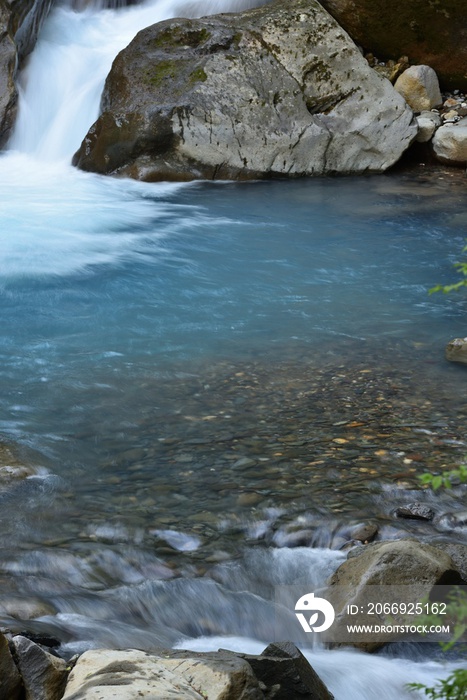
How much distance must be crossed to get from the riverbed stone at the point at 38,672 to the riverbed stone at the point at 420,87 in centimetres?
1195

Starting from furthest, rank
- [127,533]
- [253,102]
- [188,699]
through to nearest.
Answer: [253,102] → [127,533] → [188,699]

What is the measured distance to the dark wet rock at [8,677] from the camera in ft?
9.34

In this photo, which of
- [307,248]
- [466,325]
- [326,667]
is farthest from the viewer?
[307,248]

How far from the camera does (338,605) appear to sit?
3.77 m

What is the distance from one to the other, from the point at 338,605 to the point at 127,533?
43.8 inches

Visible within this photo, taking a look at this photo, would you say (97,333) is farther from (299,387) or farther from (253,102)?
(253,102)

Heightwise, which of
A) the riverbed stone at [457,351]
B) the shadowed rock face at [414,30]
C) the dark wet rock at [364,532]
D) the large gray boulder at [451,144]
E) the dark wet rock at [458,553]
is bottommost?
the dark wet rock at [364,532]

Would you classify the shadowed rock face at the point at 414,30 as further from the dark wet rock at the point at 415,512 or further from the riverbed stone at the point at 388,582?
the riverbed stone at the point at 388,582

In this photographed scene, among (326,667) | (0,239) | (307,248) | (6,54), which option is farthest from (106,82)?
(326,667)

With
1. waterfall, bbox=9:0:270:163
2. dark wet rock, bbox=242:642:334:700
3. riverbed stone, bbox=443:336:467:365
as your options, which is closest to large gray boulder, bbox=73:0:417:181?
waterfall, bbox=9:0:270:163

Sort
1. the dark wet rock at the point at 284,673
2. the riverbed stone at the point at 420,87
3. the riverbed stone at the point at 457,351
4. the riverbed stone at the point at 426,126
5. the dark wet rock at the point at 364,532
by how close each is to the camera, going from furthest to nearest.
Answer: the riverbed stone at the point at 420,87 < the riverbed stone at the point at 426,126 < the riverbed stone at the point at 457,351 < the dark wet rock at the point at 364,532 < the dark wet rock at the point at 284,673

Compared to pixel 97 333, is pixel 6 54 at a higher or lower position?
higher

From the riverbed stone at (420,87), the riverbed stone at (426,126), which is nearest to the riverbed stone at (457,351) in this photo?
the riverbed stone at (426,126)

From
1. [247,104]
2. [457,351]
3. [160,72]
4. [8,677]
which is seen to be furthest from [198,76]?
[8,677]
